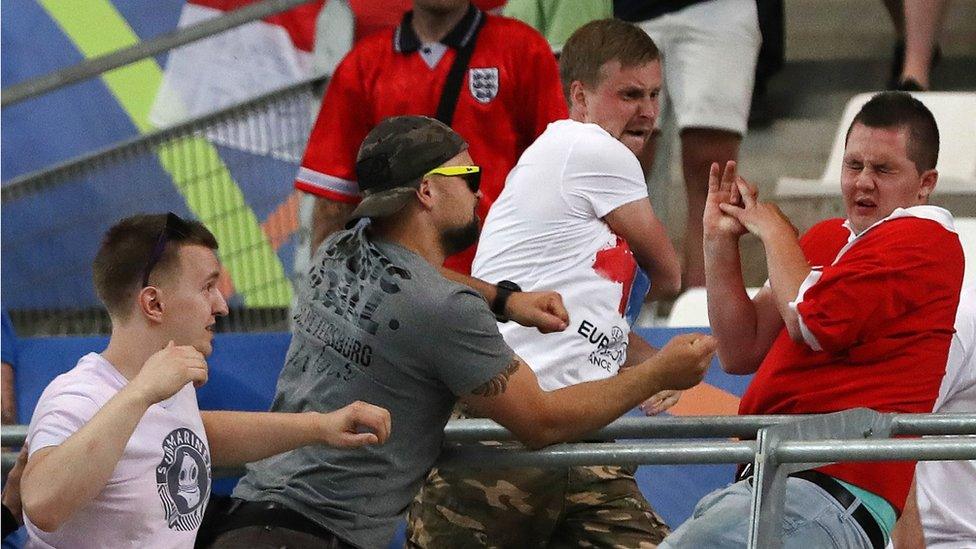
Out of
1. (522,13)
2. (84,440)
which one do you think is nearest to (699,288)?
(522,13)

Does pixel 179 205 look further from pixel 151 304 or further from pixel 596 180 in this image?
pixel 151 304

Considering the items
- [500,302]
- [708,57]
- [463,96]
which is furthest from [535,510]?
[708,57]

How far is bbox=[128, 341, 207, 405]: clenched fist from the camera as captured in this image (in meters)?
2.82

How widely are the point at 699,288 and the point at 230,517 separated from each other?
2935 mm

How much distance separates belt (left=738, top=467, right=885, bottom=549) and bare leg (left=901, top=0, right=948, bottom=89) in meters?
3.54

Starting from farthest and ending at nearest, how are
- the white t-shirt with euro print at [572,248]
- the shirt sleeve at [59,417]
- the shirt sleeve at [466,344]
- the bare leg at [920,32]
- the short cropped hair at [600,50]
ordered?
the bare leg at [920,32] → the short cropped hair at [600,50] → the white t-shirt with euro print at [572,248] → the shirt sleeve at [466,344] → the shirt sleeve at [59,417]

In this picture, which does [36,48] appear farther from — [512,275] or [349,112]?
[512,275]

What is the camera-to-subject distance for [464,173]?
342 cm

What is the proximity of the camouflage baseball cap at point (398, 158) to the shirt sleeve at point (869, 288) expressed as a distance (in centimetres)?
78

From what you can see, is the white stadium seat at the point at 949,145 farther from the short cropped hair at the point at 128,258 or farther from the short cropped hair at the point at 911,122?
the short cropped hair at the point at 128,258

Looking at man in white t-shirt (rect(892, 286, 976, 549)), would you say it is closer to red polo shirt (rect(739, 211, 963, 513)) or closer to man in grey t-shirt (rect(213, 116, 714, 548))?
red polo shirt (rect(739, 211, 963, 513))

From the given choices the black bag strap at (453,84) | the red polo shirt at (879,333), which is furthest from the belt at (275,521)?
the black bag strap at (453,84)

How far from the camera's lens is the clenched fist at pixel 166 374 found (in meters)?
2.82

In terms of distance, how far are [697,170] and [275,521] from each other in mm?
3175
